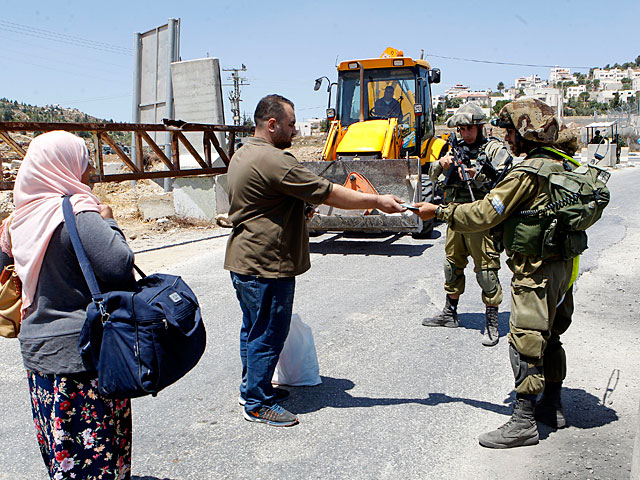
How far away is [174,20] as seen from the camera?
15.3m

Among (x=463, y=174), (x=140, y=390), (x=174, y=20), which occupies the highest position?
(x=174, y=20)

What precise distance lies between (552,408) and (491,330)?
59.7 inches

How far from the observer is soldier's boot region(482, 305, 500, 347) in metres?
4.95

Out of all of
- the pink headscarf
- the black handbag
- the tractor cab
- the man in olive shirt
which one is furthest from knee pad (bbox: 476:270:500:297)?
the tractor cab

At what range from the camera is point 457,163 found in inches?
192

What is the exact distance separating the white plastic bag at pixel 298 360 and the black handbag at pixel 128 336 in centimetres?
181

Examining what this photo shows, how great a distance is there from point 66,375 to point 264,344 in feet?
4.81

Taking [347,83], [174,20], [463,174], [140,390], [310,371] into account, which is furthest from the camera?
[174,20]

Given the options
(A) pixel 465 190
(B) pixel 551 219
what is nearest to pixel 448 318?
(A) pixel 465 190

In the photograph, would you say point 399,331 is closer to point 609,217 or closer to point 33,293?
point 33,293

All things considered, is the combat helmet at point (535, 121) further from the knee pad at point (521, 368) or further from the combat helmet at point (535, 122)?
the knee pad at point (521, 368)

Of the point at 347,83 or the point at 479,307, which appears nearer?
the point at 479,307

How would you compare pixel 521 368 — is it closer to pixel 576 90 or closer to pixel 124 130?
pixel 124 130

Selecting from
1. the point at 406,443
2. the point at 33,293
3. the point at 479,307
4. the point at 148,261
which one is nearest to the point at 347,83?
the point at 148,261
